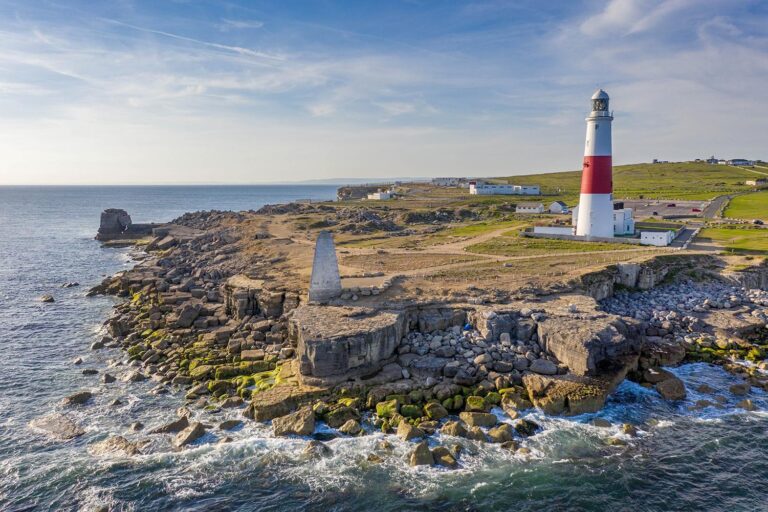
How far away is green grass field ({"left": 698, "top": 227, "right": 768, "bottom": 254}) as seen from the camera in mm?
44906

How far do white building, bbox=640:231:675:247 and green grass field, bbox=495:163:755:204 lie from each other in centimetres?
4842

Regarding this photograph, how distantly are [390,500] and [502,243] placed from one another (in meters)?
37.1

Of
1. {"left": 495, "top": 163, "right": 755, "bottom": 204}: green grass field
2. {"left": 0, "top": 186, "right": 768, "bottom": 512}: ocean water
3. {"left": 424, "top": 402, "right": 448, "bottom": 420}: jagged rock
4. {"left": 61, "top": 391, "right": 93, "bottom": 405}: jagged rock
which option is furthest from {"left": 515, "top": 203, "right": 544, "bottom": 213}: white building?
{"left": 61, "top": 391, "right": 93, "bottom": 405}: jagged rock

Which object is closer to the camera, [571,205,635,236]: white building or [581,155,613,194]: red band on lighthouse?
[581,155,613,194]: red band on lighthouse

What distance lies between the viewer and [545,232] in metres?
54.2

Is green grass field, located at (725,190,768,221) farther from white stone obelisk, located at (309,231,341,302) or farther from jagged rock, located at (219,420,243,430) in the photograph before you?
jagged rock, located at (219,420,243,430)

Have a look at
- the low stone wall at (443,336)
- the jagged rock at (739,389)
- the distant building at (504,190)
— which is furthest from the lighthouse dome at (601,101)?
the distant building at (504,190)

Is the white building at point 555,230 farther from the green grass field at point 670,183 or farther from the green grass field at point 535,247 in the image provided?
the green grass field at point 670,183

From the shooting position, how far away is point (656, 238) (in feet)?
155

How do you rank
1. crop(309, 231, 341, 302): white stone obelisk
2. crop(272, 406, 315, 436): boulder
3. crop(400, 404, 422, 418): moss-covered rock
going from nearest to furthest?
1. crop(272, 406, 315, 436): boulder
2. crop(400, 404, 422, 418): moss-covered rock
3. crop(309, 231, 341, 302): white stone obelisk

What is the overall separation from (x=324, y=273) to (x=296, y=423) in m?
11.1

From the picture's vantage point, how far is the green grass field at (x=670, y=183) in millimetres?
101688

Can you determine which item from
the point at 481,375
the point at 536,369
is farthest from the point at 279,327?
the point at 536,369

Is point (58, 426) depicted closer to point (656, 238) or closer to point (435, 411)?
point (435, 411)
